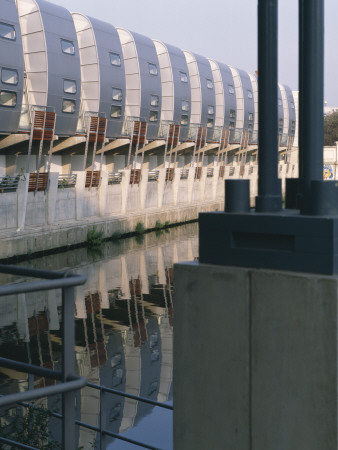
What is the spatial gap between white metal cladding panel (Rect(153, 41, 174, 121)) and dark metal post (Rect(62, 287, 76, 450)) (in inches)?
1731

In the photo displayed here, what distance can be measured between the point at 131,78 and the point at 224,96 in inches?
575

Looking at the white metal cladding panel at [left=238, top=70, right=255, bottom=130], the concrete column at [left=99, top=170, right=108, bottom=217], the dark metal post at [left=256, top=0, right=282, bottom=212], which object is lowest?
the concrete column at [left=99, top=170, right=108, bottom=217]

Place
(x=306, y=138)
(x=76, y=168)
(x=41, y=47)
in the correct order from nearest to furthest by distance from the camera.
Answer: (x=306, y=138), (x=41, y=47), (x=76, y=168)

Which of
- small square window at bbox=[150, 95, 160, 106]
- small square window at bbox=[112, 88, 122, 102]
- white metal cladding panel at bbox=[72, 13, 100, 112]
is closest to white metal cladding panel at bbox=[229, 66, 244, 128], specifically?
small square window at bbox=[150, 95, 160, 106]

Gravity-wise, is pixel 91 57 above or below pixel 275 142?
above

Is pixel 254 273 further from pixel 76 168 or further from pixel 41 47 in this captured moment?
pixel 76 168

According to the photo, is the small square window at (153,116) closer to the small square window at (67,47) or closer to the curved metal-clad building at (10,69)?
the small square window at (67,47)

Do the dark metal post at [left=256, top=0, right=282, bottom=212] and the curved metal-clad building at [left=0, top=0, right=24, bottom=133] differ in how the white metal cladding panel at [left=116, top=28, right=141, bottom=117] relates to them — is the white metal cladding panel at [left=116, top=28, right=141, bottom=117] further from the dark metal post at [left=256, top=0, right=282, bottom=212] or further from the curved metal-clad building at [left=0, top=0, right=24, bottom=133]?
the dark metal post at [left=256, top=0, right=282, bottom=212]

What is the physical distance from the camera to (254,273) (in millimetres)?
3330

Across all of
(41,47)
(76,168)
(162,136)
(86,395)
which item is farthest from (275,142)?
(162,136)

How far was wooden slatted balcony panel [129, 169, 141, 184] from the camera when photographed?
36.4 metres

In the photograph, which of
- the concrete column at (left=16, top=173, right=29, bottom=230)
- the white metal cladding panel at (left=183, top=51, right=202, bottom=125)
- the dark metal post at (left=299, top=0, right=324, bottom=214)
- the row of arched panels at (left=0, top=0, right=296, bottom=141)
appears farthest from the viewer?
the white metal cladding panel at (left=183, top=51, right=202, bottom=125)

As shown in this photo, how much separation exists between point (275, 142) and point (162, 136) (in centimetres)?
4235

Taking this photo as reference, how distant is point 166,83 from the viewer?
155 ft
